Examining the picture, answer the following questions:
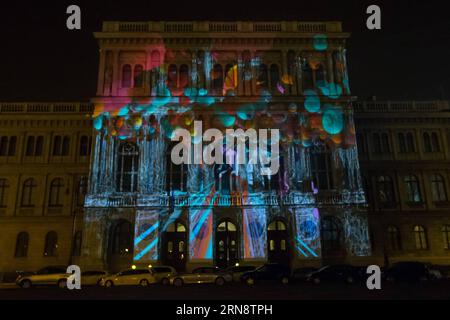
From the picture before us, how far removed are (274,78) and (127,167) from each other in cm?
1641

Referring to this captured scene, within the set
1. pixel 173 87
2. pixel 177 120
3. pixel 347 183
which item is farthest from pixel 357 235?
pixel 173 87

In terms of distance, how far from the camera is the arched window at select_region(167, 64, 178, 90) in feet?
128

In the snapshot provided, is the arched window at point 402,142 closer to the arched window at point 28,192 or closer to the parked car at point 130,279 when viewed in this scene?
the parked car at point 130,279

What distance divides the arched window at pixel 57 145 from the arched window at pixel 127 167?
9400 mm

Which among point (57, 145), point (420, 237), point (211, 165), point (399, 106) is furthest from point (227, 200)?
point (399, 106)

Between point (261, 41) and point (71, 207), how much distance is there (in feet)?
82.8

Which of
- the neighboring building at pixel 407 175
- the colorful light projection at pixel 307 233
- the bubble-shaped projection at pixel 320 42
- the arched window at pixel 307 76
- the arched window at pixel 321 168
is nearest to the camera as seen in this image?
the colorful light projection at pixel 307 233

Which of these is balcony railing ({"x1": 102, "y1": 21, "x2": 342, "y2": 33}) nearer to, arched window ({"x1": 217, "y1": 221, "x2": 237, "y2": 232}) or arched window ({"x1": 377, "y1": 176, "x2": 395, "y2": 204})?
arched window ({"x1": 377, "y1": 176, "x2": 395, "y2": 204})

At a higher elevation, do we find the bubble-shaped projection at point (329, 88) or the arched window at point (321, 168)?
the bubble-shaped projection at point (329, 88)

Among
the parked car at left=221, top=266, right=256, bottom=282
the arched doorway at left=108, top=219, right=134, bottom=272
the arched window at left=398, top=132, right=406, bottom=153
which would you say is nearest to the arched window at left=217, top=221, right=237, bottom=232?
the parked car at left=221, top=266, right=256, bottom=282

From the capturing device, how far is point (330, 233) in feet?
120

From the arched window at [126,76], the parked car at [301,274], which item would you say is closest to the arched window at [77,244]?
the arched window at [126,76]

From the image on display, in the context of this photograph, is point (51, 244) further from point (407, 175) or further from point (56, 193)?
point (407, 175)

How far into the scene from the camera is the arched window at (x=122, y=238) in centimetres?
3625
